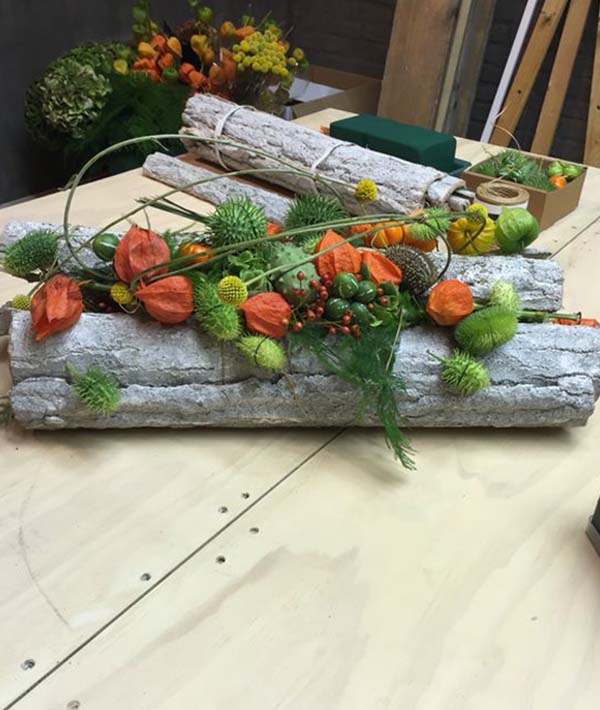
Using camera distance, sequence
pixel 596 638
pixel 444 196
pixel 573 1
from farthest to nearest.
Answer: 1. pixel 573 1
2. pixel 444 196
3. pixel 596 638

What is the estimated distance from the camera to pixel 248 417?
859 mm

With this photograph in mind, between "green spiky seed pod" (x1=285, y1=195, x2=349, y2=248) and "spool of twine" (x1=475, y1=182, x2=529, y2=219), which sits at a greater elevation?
"green spiky seed pod" (x1=285, y1=195, x2=349, y2=248)

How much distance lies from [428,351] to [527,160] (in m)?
0.90

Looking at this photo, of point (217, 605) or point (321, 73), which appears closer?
point (217, 605)

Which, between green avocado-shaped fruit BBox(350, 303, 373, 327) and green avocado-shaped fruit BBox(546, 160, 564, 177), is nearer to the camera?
green avocado-shaped fruit BBox(350, 303, 373, 327)

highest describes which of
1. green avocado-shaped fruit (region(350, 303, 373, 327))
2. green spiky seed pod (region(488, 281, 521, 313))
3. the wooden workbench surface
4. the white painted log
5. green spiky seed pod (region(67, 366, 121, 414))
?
green spiky seed pod (region(488, 281, 521, 313))

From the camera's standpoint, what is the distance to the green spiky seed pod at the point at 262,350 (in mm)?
797

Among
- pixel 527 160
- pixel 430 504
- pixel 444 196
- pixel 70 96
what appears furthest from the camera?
pixel 70 96

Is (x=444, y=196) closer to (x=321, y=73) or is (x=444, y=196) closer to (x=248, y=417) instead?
(x=248, y=417)

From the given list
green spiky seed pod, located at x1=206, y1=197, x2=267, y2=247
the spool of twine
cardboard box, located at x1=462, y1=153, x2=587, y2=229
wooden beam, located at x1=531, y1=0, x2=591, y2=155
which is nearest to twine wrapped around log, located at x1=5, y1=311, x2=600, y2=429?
green spiky seed pod, located at x1=206, y1=197, x2=267, y2=247

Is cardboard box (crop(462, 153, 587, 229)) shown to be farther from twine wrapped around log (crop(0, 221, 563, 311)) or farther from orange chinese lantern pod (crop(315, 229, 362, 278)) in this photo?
orange chinese lantern pod (crop(315, 229, 362, 278))

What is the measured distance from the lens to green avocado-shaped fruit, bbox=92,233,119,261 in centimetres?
83

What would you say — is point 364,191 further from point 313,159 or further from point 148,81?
point 148,81

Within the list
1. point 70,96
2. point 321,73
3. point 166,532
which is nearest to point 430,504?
point 166,532
